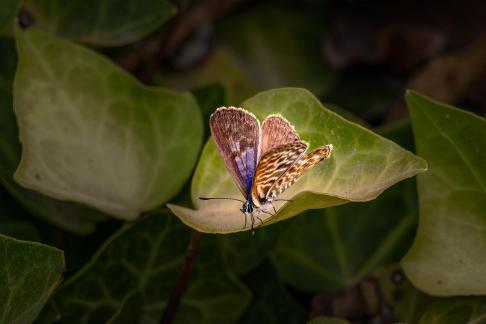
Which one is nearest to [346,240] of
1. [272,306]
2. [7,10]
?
[272,306]

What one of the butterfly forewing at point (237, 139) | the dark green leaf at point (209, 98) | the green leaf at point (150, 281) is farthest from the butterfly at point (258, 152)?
the dark green leaf at point (209, 98)

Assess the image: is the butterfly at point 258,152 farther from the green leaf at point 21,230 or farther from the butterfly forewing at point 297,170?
the green leaf at point 21,230

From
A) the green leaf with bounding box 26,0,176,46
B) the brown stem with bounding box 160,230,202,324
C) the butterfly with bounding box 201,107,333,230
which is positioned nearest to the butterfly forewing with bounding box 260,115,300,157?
the butterfly with bounding box 201,107,333,230

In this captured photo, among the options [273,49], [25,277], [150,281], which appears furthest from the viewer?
[273,49]

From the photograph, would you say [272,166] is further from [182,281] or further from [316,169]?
[182,281]

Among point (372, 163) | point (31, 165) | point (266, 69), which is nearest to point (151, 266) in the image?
point (31, 165)

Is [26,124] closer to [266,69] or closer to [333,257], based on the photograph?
[333,257]
